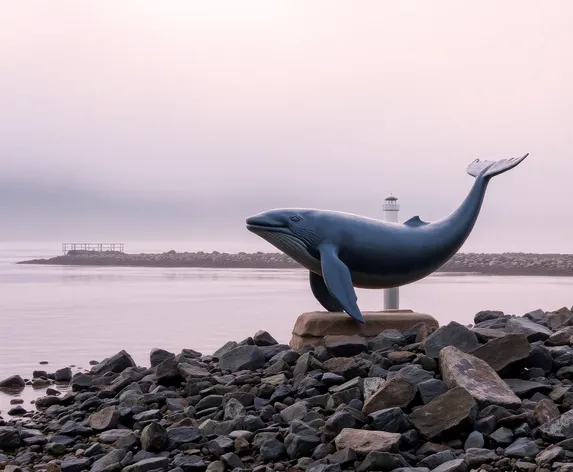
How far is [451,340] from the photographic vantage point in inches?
301

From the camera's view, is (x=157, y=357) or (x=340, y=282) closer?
(x=340, y=282)

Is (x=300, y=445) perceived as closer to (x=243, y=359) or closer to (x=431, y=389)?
(x=431, y=389)

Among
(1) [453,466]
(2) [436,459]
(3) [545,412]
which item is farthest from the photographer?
(3) [545,412]

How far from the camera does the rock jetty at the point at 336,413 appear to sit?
18.5 feet

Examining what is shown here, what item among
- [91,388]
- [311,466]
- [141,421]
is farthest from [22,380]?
[311,466]

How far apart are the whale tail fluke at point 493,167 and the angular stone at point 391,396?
16.8 feet

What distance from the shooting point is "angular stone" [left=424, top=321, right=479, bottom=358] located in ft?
24.9

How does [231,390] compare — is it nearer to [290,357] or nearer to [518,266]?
[290,357]

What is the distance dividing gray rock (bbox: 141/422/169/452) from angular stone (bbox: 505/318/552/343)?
4.44 meters

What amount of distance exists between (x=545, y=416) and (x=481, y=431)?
1.81 feet

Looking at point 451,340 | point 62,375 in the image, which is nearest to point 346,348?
point 451,340

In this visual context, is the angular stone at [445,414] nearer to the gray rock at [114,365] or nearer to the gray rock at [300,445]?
the gray rock at [300,445]

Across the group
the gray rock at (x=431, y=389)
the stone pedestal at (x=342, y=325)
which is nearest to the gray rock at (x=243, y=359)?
the stone pedestal at (x=342, y=325)

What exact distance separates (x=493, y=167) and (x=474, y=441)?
591 centimetres
